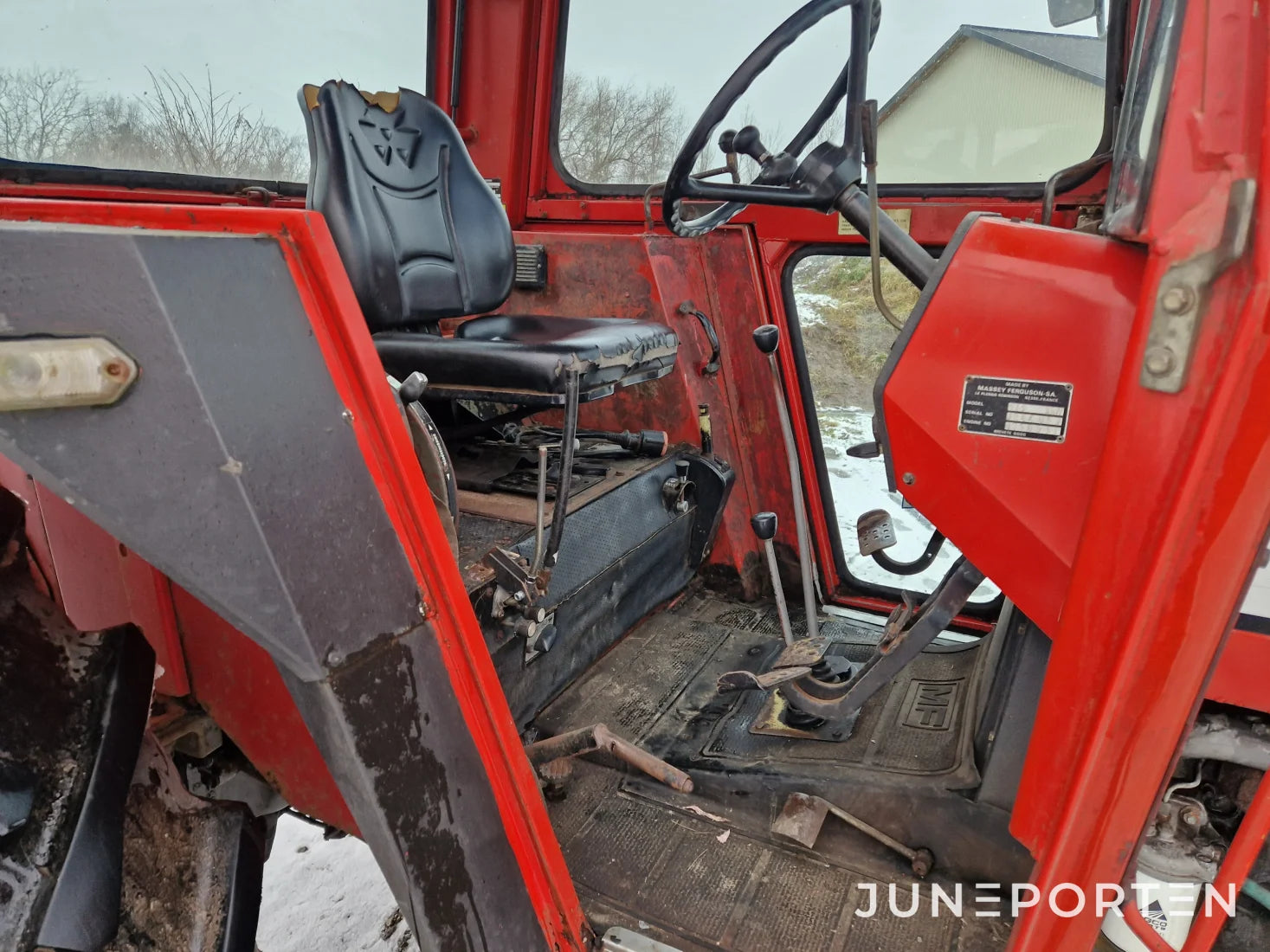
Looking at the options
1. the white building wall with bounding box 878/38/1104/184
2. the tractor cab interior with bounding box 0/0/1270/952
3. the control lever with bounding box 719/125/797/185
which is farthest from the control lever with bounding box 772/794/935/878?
the white building wall with bounding box 878/38/1104/184

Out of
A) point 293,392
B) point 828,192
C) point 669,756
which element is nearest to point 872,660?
point 669,756

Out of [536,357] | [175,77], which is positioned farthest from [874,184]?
[175,77]

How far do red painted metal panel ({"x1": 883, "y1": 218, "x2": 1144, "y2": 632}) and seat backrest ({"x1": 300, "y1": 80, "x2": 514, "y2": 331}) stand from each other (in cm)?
143

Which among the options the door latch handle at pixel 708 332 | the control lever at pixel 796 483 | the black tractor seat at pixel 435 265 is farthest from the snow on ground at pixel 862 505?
the black tractor seat at pixel 435 265

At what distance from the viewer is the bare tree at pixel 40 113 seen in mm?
1595

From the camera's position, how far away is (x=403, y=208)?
6.88 feet

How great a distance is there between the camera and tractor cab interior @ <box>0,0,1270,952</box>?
0.94 m

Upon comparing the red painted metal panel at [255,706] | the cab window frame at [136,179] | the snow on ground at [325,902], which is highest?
the cab window frame at [136,179]

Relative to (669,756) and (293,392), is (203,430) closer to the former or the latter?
(293,392)

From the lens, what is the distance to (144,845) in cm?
95

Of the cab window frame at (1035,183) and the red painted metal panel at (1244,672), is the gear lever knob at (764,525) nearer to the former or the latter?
the red painted metal panel at (1244,672)

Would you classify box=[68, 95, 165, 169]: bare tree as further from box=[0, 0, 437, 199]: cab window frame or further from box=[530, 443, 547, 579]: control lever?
box=[530, 443, 547, 579]: control lever

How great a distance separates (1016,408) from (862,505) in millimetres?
1912

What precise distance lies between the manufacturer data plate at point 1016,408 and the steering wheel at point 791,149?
1.56 ft
